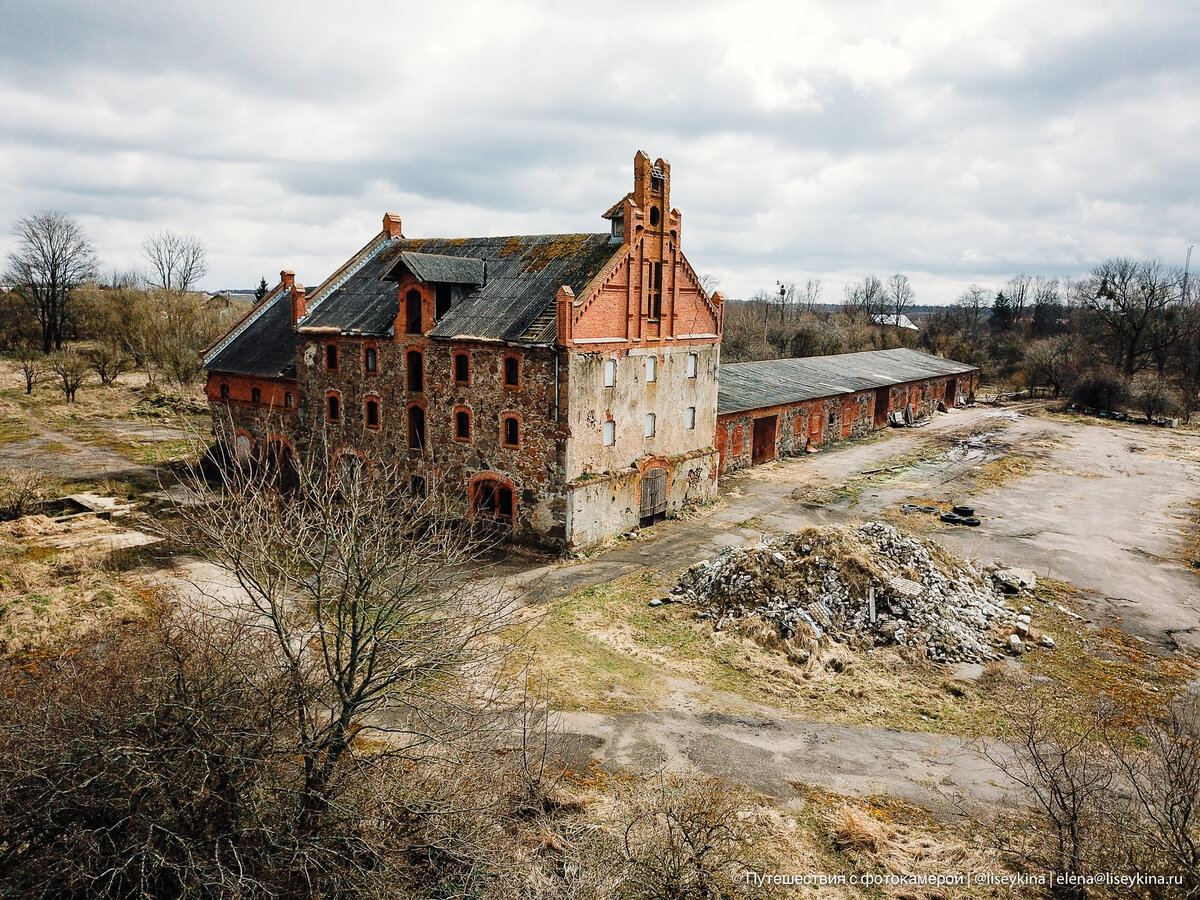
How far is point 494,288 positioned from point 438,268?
2178 millimetres

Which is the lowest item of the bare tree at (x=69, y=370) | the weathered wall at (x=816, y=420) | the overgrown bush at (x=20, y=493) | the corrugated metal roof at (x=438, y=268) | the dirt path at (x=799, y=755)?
the dirt path at (x=799, y=755)

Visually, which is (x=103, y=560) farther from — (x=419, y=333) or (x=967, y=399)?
(x=967, y=399)

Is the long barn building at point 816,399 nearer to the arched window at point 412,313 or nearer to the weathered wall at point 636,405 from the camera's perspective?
the weathered wall at point 636,405

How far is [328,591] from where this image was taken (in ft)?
32.0

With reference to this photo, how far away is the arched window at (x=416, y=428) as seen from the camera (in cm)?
2730

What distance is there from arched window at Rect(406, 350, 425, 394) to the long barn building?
14171 mm

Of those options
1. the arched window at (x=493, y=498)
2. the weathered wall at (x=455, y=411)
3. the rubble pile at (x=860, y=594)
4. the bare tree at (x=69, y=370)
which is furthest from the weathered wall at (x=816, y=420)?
the bare tree at (x=69, y=370)

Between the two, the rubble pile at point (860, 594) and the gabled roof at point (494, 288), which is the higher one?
the gabled roof at point (494, 288)

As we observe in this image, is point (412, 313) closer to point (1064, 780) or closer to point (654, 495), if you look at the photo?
point (654, 495)

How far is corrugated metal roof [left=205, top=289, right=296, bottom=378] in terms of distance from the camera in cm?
3266

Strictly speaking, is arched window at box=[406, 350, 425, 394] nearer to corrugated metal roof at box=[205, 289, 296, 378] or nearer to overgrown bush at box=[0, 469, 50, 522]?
corrugated metal roof at box=[205, 289, 296, 378]

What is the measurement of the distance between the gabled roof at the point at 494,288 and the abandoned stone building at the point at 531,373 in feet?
0.25

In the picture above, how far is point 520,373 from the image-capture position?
80.1 feet

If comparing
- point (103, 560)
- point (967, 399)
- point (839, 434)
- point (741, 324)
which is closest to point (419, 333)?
point (103, 560)
